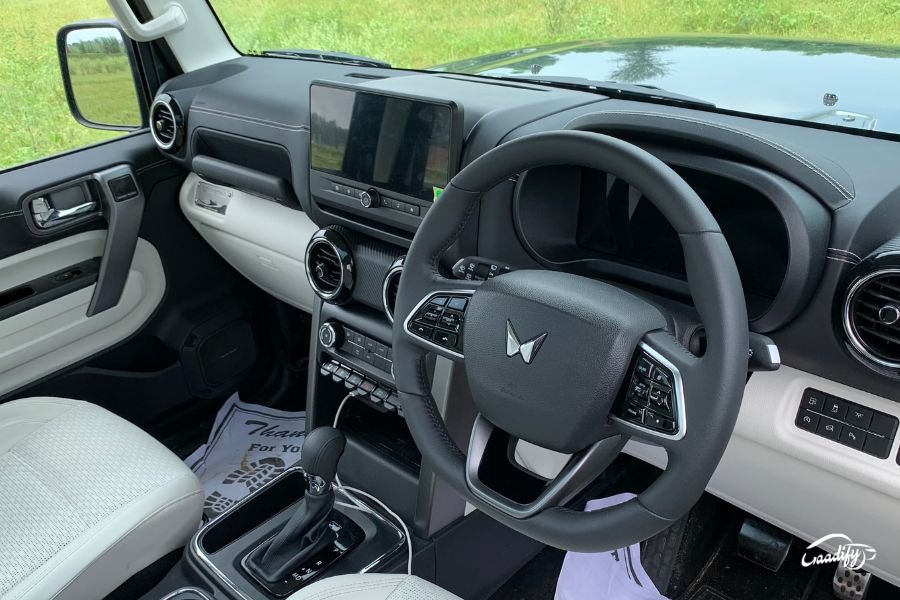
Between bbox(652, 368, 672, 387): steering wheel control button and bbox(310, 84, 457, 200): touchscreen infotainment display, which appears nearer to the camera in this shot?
bbox(652, 368, 672, 387): steering wheel control button

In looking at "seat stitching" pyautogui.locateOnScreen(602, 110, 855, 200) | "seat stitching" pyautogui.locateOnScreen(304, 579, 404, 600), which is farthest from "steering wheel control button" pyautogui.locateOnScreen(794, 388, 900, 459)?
"seat stitching" pyautogui.locateOnScreen(304, 579, 404, 600)

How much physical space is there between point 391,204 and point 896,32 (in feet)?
3.31

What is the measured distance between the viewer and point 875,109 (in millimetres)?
1287

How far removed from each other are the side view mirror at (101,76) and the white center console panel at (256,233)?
296mm

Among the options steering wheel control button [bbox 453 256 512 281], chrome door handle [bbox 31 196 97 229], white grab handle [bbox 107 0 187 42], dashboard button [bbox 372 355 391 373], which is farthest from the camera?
white grab handle [bbox 107 0 187 42]

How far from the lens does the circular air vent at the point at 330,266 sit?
167cm

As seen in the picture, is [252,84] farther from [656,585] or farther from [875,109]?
[656,585]

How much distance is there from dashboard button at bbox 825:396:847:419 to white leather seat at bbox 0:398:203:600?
1.17 m

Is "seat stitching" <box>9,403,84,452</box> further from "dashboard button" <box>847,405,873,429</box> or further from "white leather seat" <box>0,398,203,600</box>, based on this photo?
"dashboard button" <box>847,405,873,429</box>

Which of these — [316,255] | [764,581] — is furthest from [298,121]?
[764,581]

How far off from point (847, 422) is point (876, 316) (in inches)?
9.2

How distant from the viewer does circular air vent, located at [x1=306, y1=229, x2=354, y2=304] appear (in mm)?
1667

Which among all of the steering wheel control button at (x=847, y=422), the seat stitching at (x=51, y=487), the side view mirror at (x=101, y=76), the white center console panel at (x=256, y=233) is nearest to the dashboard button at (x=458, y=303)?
the steering wheel control button at (x=847, y=422)

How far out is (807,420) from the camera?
1.16 m
